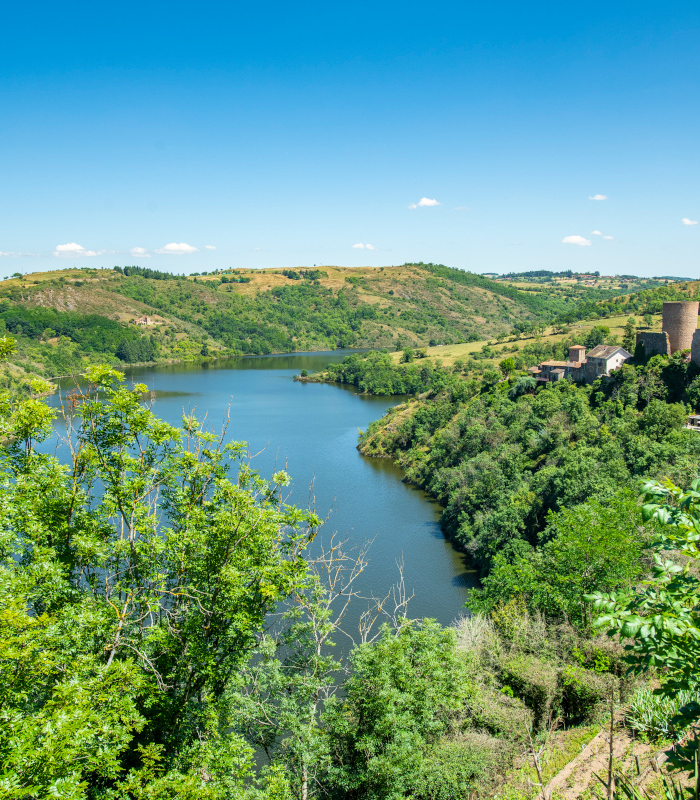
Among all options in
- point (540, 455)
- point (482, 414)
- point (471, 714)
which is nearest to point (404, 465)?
point (482, 414)

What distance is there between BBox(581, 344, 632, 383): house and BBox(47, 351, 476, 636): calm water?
16.2m

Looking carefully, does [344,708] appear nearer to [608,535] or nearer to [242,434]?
[608,535]

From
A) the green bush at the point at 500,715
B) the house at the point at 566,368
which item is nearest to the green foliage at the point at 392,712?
the green bush at the point at 500,715

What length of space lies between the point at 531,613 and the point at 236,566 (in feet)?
40.6

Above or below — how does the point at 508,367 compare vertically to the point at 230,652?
above

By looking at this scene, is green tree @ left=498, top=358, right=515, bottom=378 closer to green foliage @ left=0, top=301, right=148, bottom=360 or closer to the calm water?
the calm water

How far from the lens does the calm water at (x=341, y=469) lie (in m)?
30.4

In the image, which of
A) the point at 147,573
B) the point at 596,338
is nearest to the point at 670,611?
the point at 147,573

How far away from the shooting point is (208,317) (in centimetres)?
16875

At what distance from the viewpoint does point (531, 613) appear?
18812 mm

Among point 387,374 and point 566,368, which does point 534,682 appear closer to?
point 566,368

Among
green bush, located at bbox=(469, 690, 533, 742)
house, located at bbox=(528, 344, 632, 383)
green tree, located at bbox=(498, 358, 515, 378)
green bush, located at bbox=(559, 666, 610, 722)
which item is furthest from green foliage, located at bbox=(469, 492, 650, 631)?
green tree, located at bbox=(498, 358, 515, 378)

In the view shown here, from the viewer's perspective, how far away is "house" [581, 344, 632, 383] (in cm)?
4300

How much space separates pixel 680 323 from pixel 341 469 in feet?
92.8
